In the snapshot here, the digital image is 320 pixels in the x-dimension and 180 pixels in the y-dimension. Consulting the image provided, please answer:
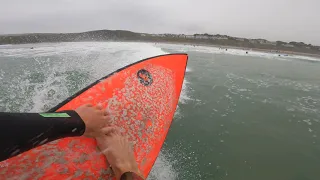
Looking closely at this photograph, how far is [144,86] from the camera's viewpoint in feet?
11.1

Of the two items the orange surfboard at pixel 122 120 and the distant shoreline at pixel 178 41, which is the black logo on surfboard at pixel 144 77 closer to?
the orange surfboard at pixel 122 120

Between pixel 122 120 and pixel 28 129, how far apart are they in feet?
5.05

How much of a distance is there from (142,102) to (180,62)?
2028 mm

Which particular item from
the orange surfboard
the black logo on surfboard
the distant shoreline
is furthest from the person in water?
the distant shoreline

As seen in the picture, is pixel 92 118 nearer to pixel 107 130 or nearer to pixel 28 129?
pixel 107 130

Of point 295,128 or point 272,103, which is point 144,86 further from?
point 272,103

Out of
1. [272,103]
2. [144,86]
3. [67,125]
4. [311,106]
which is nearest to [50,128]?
[67,125]

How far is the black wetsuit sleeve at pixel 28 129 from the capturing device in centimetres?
107

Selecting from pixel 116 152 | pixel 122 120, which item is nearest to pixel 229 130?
pixel 122 120

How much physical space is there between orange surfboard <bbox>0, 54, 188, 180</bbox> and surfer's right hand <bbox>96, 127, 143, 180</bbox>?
0.60 ft

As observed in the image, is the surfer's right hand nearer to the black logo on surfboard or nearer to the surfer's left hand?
the surfer's left hand

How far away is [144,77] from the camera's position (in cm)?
355

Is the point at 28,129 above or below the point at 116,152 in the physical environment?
above

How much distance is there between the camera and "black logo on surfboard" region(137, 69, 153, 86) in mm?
3459
